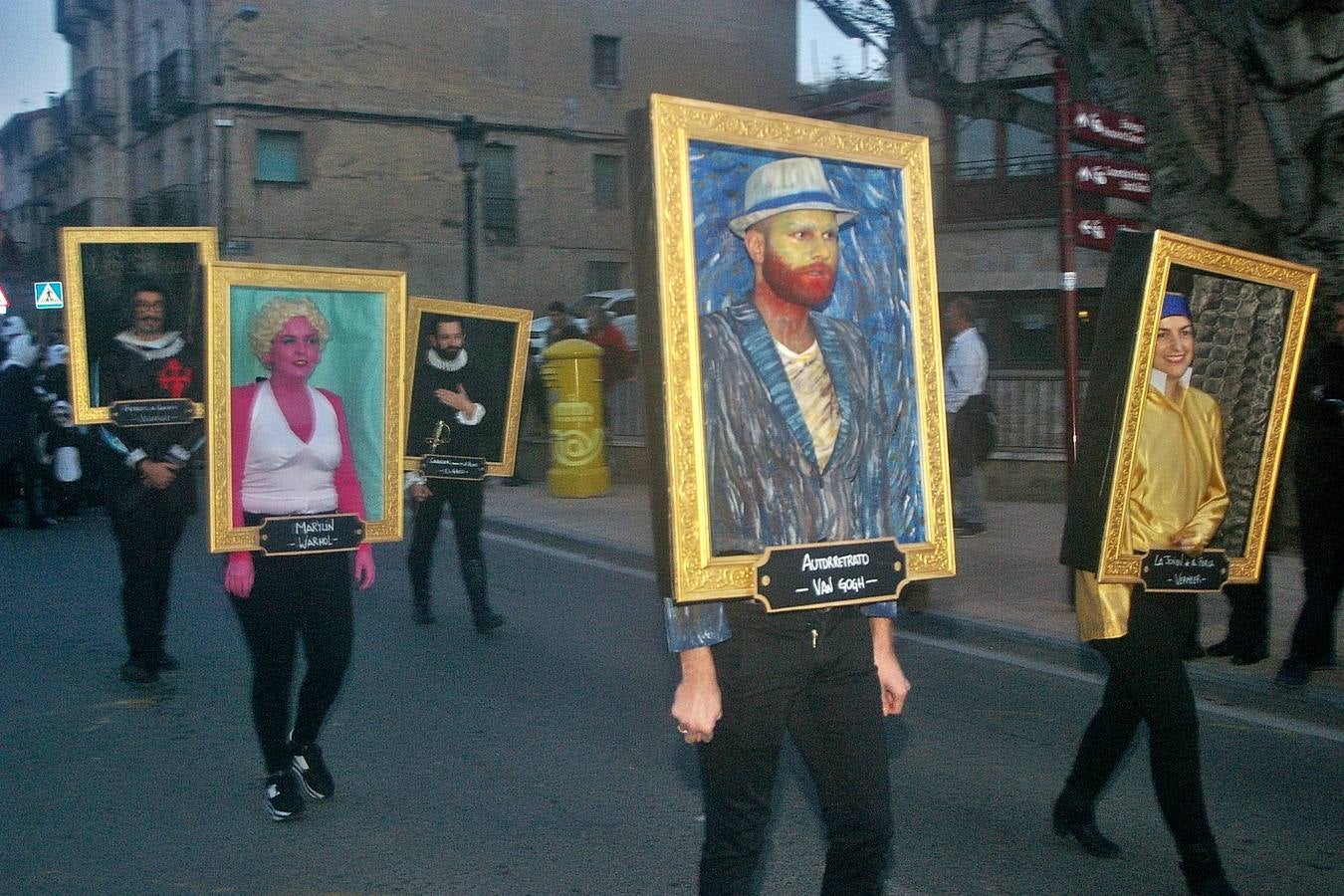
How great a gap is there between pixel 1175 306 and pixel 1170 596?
853 mm

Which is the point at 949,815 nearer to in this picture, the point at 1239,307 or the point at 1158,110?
the point at 1239,307

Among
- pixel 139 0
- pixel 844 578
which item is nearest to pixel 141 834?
pixel 844 578

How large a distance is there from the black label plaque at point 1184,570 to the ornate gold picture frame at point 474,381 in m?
5.09

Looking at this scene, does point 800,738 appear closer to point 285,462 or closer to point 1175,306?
point 1175,306

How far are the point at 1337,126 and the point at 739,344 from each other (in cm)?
685

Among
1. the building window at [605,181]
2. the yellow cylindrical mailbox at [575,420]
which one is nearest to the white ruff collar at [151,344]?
the yellow cylindrical mailbox at [575,420]

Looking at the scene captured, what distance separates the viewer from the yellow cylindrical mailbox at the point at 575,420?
16.2m

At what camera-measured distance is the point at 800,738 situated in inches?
129

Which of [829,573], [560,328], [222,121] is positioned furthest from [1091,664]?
[222,121]

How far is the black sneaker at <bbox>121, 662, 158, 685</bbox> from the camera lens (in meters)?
7.48

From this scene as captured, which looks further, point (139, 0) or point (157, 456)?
point (139, 0)

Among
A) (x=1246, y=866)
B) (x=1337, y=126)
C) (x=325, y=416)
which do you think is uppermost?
(x=1337, y=126)

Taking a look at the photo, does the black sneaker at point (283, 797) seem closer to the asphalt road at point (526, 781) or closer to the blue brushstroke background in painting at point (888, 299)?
the asphalt road at point (526, 781)

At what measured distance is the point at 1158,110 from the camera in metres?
9.27
